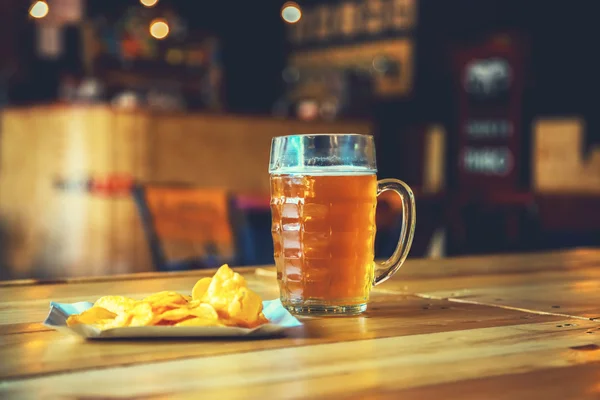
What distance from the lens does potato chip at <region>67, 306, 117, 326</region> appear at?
0.81 metres

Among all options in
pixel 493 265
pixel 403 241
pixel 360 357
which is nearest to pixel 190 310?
pixel 360 357

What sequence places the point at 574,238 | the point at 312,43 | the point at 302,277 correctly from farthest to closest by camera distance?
the point at 312,43 → the point at 574,238 → the point at 302,277

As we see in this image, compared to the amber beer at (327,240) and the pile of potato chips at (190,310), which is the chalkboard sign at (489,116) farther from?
the pile of potato chips at (190,310)

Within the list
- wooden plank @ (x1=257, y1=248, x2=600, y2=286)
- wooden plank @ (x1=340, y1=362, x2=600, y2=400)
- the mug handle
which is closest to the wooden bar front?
wooden plank @ (x1=257, y1=248, x2=600, y2=286)

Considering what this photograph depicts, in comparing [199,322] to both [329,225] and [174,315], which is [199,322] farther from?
[329,225]

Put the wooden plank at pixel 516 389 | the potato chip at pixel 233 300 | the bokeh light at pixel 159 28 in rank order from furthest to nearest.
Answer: the bokeh light at pixel 159 28 → the potato chip at pixel 233 300 → the wooden plank at pixel 516 389

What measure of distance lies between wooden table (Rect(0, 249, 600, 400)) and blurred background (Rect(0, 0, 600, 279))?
8.99 ft

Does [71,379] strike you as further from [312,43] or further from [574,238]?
[312,43]

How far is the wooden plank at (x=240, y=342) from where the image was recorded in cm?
70

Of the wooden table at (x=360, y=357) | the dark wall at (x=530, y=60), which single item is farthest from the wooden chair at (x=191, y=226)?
the dark wall at (x=530, y=60)

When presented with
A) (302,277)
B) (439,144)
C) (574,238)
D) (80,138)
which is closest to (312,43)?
(439,144)

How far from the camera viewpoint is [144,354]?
73cm

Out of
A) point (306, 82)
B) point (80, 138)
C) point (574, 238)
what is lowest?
point (574, 238)

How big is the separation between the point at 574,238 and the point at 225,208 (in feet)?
5.16
